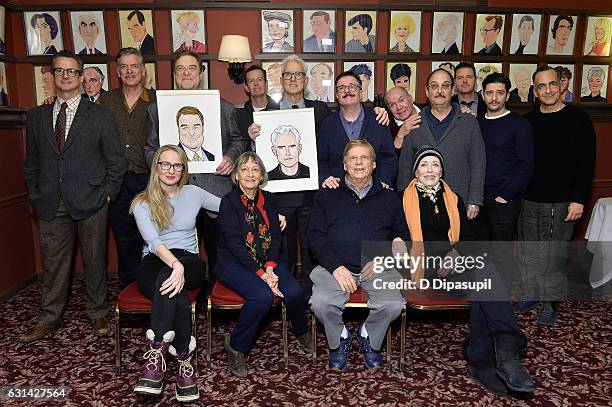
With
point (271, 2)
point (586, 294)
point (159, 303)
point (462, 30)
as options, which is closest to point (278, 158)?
point (159, 303)

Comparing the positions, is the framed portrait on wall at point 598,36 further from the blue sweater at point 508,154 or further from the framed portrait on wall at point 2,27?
the framed portrait on wall at point 2,27

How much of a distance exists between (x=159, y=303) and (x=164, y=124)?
4.21 ft

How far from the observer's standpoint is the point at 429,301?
3.11 m

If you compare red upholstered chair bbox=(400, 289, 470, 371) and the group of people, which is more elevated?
the group of people

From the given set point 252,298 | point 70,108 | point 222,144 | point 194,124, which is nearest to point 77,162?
point 70,108

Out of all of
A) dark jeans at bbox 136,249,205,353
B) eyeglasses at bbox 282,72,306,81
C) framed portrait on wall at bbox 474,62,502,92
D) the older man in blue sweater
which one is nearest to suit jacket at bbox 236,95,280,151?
eyeglasses at bbox 282,72,306,81

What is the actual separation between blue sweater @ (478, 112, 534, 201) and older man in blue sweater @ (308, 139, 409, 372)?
96 cm

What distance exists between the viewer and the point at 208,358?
3289mm

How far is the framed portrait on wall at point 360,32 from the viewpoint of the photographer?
4836mm

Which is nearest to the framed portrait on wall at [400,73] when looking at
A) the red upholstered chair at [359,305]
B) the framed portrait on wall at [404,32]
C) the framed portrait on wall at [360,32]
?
the framed portrait on wall at [404,32]

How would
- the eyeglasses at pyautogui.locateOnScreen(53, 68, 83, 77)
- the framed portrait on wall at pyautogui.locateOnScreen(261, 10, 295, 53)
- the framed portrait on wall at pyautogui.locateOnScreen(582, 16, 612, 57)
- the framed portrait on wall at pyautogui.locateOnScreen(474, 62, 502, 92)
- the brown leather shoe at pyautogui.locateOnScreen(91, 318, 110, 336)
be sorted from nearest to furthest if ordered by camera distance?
the eyeglasses at pyautogui.locateOnScreen(53, 68, 83, 77), the brown leather shoe at pyautogui.locateOnScreen(91, 318, 110, 336), the framed portrait on wall at pyautogui.locateOnScreen(261, 10, 295, 53), the framed portrait on wall at pyautogui.locateOnScreen(474, 62, 502, 92), the framed portrait on wall at pyautogui.locateOnScreen(582, 16, 612, 57)

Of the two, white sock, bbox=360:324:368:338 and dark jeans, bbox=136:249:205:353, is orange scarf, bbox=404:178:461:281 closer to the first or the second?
white sock, bbox=360:324:368:338

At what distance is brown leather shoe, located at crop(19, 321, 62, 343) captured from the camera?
3.58m

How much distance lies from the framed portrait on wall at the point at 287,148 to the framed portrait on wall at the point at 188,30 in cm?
162
